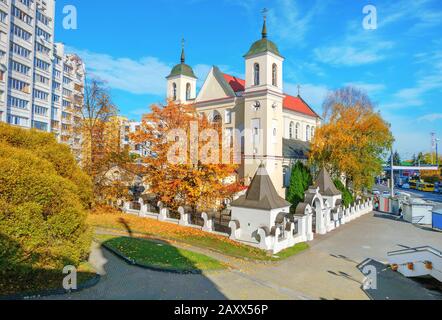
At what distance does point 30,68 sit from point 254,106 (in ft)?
102

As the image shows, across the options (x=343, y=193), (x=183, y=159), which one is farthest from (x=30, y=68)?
(x=343, y=193)

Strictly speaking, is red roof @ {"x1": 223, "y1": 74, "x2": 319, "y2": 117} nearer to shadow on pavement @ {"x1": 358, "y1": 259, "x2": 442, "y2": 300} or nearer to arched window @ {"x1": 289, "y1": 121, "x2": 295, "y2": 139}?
arched window @ {"x1": 289, "y1": 121, "x2": 295, "y2": 139}

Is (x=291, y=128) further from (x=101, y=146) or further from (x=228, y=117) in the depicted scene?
(x=101, y=146)

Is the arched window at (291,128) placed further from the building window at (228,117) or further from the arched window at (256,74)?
the arched window at (256,74)

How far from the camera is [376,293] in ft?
37.8

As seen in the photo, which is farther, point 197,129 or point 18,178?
point 197,129

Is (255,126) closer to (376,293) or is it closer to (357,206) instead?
(357,206)

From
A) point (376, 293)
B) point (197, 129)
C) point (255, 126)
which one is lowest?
point (376, 293)

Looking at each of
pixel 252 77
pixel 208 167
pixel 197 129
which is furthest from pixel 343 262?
pixel 252 77

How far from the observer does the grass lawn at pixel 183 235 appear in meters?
15.4

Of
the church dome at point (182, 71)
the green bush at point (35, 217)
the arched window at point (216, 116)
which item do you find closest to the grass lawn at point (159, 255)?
the green bush at point (35, 217)

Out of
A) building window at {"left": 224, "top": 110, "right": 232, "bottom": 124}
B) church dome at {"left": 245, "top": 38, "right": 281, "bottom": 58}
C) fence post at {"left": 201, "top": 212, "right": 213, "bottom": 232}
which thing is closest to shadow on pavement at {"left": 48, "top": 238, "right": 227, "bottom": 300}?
fence post at {"left": 201, "top": 212, "right": 213, "bottom": 232}

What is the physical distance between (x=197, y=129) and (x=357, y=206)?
18604 millimetres

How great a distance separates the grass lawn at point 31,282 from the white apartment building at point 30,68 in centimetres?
2098
